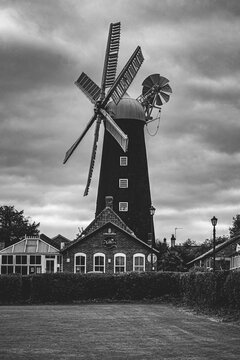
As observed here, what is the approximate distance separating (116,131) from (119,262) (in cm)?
1088

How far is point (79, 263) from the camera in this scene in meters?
63.7

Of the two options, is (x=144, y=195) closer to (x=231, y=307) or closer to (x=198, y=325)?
(x=231, y=307)

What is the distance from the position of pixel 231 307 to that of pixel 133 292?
66.8 ft

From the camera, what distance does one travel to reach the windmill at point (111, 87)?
6119 centimetres

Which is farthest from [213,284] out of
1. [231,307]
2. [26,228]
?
[26,228]

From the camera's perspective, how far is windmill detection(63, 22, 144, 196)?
6119 cm

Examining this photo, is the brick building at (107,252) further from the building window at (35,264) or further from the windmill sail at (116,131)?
the windmill sail at (116,131)

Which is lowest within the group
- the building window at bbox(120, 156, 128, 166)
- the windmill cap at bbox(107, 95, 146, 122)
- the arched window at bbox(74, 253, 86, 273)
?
the arched window at bbox(74, 253, 86, 273)

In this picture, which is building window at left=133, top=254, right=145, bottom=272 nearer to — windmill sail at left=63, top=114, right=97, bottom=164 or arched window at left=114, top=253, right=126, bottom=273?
arched window at left=114, top=253, right=126, bottom=273

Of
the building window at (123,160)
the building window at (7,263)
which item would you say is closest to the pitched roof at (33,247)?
the building window at (7,263)

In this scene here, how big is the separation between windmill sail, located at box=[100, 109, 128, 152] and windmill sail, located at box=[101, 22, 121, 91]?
8.63 ft

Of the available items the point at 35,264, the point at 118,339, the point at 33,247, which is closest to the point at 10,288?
the point at 35,264

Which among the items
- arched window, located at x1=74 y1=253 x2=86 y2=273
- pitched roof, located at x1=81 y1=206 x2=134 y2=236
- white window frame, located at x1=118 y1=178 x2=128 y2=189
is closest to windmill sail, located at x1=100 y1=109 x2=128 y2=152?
pitched roof, located at x1=81 y1=206 x2=134 y2=236

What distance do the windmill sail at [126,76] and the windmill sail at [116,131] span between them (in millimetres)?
1593
